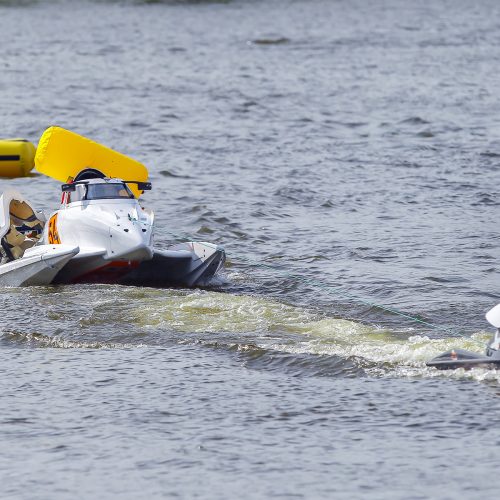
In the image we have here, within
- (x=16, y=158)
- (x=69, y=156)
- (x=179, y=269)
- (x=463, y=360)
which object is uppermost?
(x=69, y=156)

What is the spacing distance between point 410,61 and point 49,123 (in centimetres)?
1474

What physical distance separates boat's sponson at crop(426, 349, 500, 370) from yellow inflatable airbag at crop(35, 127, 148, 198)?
278 inches

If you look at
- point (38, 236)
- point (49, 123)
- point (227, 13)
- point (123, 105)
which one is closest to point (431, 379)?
point (38, 236)

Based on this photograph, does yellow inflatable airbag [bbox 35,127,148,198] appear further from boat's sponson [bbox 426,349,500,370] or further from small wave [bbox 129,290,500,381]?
boat's sponson [bbox 426,349,500,370]

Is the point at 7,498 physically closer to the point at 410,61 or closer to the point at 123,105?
the point at 123,105

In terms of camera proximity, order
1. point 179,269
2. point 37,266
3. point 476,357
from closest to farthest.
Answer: point 476,357
point 37,266
point 179,269

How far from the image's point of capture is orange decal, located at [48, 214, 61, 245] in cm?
1778

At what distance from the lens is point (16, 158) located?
69.1ft

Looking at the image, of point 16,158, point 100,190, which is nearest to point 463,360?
point 100,190

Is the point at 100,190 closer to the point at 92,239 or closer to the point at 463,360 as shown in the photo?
the point at 92,239

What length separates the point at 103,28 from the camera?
55.3m

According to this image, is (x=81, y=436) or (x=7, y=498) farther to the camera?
(x=81, y=436)

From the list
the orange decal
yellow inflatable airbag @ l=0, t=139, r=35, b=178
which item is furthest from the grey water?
yellow inflatable airbag @ l=0, t=139, r=35, b=178

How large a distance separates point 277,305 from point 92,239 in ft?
8.90
